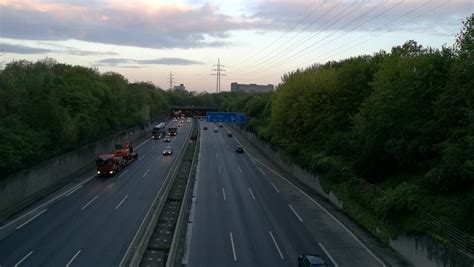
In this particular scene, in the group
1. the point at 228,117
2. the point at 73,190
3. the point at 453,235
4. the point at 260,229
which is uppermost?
the point at 228,117

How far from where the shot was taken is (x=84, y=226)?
Result: 32219 mm

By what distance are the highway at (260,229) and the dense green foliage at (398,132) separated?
122 inches

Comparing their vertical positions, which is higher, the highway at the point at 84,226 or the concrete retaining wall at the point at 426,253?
the concrete retaining wall at the point at 426,253

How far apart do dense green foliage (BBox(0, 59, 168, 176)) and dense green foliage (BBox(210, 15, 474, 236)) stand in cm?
2492

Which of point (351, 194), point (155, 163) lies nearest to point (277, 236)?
point (351, 194)

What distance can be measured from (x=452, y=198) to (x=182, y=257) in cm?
1458

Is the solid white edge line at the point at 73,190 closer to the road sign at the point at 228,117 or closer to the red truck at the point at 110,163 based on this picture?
the red truck at the point at 110,163

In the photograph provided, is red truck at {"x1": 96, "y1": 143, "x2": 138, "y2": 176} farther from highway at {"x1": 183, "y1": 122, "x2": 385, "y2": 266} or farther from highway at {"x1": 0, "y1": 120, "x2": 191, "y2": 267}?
highway at {"x1": 183, "y1": 122, "x2": 385, "y2": 266}

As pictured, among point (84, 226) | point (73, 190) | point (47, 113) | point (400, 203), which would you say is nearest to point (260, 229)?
point (400, 203)

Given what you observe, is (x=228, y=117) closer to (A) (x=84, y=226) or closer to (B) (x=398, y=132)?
(B) (x=398, y=132)

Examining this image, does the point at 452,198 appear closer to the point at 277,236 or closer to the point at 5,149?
the point at 277,236

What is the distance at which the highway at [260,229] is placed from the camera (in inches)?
1040

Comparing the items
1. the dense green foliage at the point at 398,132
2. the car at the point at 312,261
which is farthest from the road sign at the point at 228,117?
the car at the point at 312,261

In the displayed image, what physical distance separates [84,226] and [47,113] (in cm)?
2073
